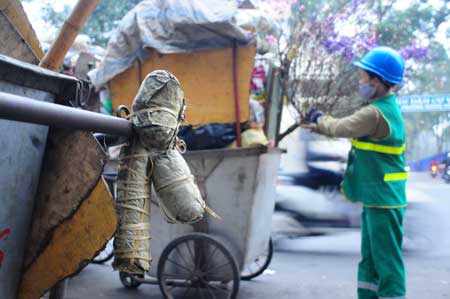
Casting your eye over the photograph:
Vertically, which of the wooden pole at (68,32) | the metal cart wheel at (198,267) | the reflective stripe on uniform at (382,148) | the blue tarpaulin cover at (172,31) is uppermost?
the blue tarpaulin cover at (172,31)

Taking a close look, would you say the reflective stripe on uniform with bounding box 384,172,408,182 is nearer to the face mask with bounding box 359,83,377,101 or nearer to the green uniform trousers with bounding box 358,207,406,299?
the green uniform trousers with bounding box 358,207,406,299

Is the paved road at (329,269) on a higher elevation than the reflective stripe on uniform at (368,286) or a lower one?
lower

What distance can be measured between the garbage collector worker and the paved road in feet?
3.94

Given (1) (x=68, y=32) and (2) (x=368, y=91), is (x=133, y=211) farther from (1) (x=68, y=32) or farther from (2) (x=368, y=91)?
(2) (x=368, y=91)

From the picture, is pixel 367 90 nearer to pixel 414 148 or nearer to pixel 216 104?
pixel 216 104

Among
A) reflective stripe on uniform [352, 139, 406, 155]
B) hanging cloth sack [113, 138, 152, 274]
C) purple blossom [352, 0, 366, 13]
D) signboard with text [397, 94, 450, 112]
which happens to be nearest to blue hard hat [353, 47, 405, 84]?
reflective stripe on uniform [352, 139, 406, 155]

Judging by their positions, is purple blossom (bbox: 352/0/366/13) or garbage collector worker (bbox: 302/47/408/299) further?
purple blossom (bbox: 352/0/366/13)

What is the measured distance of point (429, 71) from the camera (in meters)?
16.7

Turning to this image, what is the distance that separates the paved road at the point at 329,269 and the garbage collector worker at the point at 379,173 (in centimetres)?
120

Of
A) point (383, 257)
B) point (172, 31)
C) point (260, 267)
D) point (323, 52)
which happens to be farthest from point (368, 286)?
point (323, 52)

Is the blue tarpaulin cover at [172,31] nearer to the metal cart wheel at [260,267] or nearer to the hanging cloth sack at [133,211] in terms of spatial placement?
the metal cart wheel at [260,267]

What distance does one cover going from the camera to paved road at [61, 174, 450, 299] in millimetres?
4246

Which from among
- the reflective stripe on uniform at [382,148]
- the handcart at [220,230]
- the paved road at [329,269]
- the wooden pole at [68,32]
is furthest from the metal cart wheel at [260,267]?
the wooden pole at [68,32]

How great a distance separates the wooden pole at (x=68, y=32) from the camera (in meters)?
1.42
